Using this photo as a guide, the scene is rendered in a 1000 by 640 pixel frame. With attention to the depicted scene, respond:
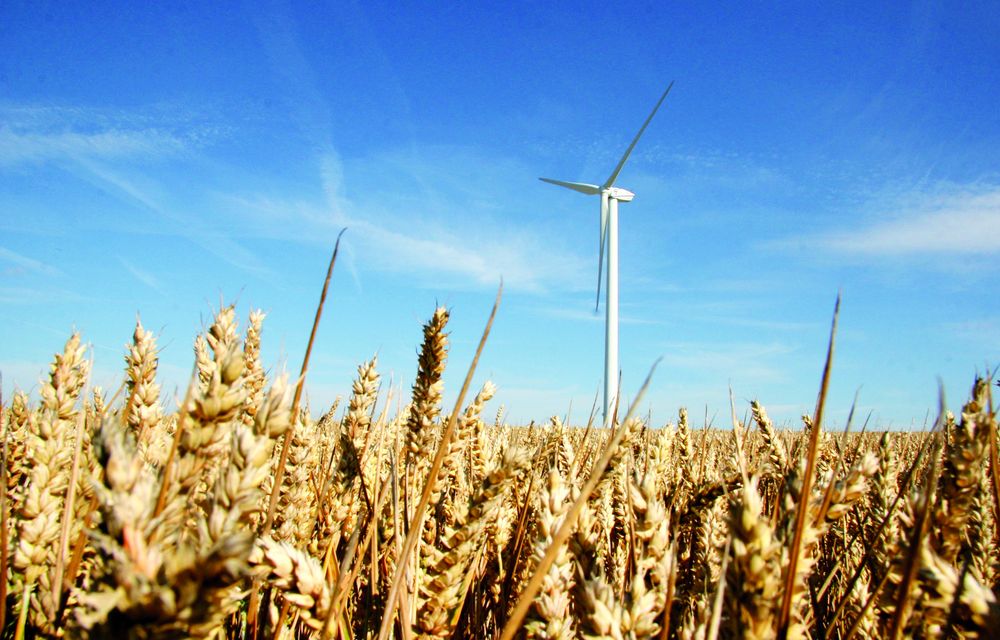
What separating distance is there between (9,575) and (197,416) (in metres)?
1.22

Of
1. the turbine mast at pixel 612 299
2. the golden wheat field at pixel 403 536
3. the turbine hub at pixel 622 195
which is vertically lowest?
the golden wheat field at pixel 403 536

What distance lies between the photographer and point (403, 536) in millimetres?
1819

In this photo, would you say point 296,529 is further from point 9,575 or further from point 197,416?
point 197,416

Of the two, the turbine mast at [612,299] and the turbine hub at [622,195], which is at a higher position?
the turbine hub at [622,195]

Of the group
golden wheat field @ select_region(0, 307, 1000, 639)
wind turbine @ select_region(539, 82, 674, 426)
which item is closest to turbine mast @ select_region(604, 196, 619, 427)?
wind turbine @ select_region(539, 82, 674, 426)

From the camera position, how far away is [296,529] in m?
1.82

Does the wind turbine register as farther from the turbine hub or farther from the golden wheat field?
the golden wheat field

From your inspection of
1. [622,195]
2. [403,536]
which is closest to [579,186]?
[622,195]

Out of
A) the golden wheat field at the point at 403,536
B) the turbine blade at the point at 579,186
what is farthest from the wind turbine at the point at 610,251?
the golden wheat field at the point at 403,536

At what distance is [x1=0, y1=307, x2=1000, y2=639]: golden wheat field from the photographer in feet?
A: 2.41

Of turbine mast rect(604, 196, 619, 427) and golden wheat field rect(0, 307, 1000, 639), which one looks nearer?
golden wheat field rect(0, 307, 1000, 639)

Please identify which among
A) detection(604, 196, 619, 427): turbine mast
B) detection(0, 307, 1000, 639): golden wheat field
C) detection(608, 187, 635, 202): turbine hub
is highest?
detection(608, 187, 635, 202): turbine hub

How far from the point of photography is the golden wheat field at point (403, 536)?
733 mm

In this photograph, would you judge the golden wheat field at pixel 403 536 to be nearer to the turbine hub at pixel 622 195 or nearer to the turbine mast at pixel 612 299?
the turbine mast at pixel 612 299
